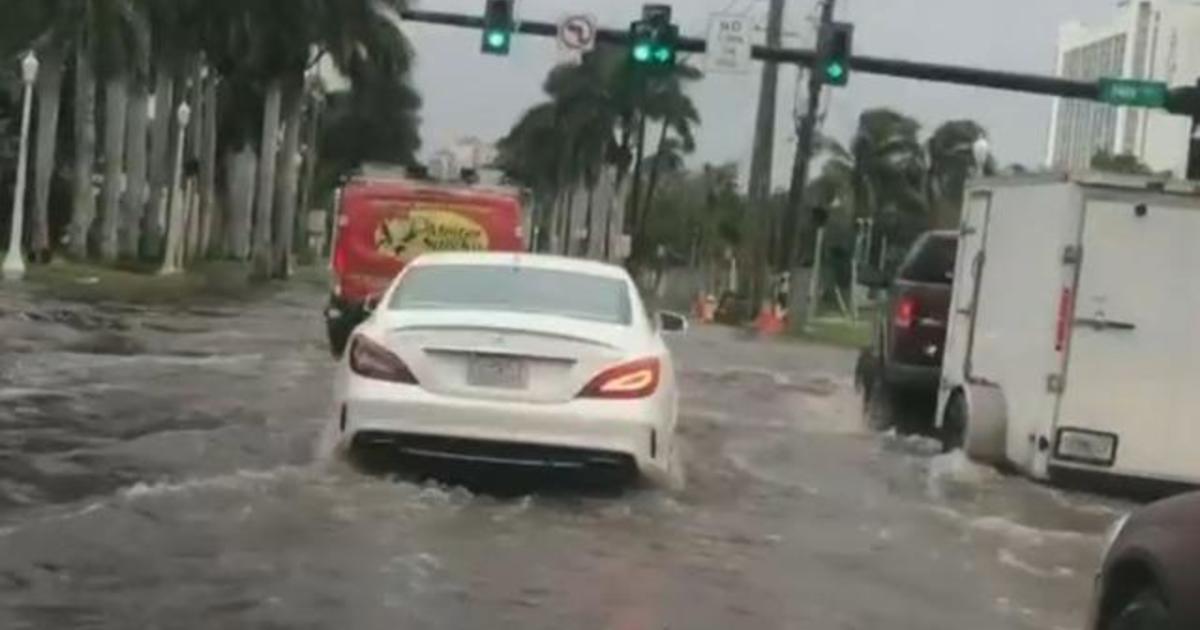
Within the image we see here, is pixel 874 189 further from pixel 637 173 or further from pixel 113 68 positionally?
pixel 113 68

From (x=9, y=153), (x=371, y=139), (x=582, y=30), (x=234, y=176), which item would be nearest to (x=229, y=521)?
(x=582, y=30)

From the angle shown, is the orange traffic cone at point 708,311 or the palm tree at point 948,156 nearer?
the orange traffic cone at point 708,311

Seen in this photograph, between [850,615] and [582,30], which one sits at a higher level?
[582,30]

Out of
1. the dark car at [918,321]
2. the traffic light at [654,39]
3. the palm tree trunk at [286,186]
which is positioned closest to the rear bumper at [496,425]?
the dark car at [918,321]

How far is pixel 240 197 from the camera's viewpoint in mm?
85750

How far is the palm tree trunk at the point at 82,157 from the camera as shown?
55.1 m

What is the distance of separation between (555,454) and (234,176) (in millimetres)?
72818

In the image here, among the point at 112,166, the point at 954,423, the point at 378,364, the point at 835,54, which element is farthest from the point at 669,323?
the point at 112,166

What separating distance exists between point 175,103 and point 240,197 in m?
14.4

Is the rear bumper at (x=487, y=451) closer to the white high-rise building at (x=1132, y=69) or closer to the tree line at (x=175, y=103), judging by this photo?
the tree line at (x=175, y=103)

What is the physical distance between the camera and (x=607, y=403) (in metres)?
12.5

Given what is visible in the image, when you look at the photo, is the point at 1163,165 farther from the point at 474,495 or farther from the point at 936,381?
the point at 474,495

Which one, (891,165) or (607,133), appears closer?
(607,133)

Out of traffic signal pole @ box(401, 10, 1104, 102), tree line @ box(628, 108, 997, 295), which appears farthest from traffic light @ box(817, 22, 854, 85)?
tree line @ box(628, 108, 997, 295)
